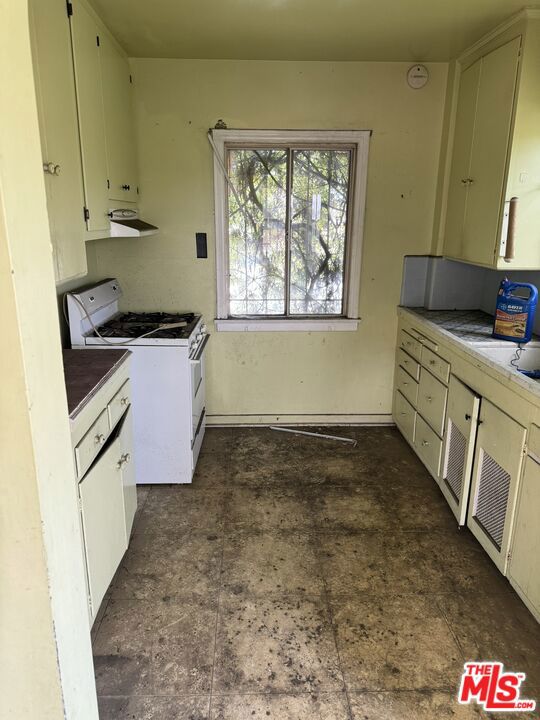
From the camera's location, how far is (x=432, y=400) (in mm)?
2951

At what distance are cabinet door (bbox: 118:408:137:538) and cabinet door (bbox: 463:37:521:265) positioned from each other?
211 centimetres

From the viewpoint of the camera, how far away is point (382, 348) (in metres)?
3.75

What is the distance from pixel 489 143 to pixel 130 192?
213 centimetres

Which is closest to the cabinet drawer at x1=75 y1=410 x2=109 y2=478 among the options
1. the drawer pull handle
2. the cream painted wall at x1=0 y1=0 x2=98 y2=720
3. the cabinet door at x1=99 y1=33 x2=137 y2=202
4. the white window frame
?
the drawer pull handle

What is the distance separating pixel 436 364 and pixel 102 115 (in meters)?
2.27

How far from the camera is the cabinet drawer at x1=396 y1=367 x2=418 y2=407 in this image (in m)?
3.29

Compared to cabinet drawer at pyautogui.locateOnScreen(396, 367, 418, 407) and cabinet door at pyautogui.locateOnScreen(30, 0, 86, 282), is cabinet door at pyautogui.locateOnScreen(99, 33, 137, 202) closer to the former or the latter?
cabinet door at pyautogui.locateOnScreen(30, 0, 86, 282)

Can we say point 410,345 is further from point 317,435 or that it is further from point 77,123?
point 77,123

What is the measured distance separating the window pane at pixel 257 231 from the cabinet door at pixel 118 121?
68cm

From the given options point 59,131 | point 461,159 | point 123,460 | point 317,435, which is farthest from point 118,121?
point 317,435

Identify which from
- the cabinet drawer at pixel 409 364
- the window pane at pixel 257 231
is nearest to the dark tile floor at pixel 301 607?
the cabinet drawer at pixel 409 364

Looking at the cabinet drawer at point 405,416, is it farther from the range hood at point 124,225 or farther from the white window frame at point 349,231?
the range hood at point 124,225

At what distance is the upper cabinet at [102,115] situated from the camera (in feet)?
7.23

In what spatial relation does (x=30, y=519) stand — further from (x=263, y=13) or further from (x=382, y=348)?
(x=382, y=348)
